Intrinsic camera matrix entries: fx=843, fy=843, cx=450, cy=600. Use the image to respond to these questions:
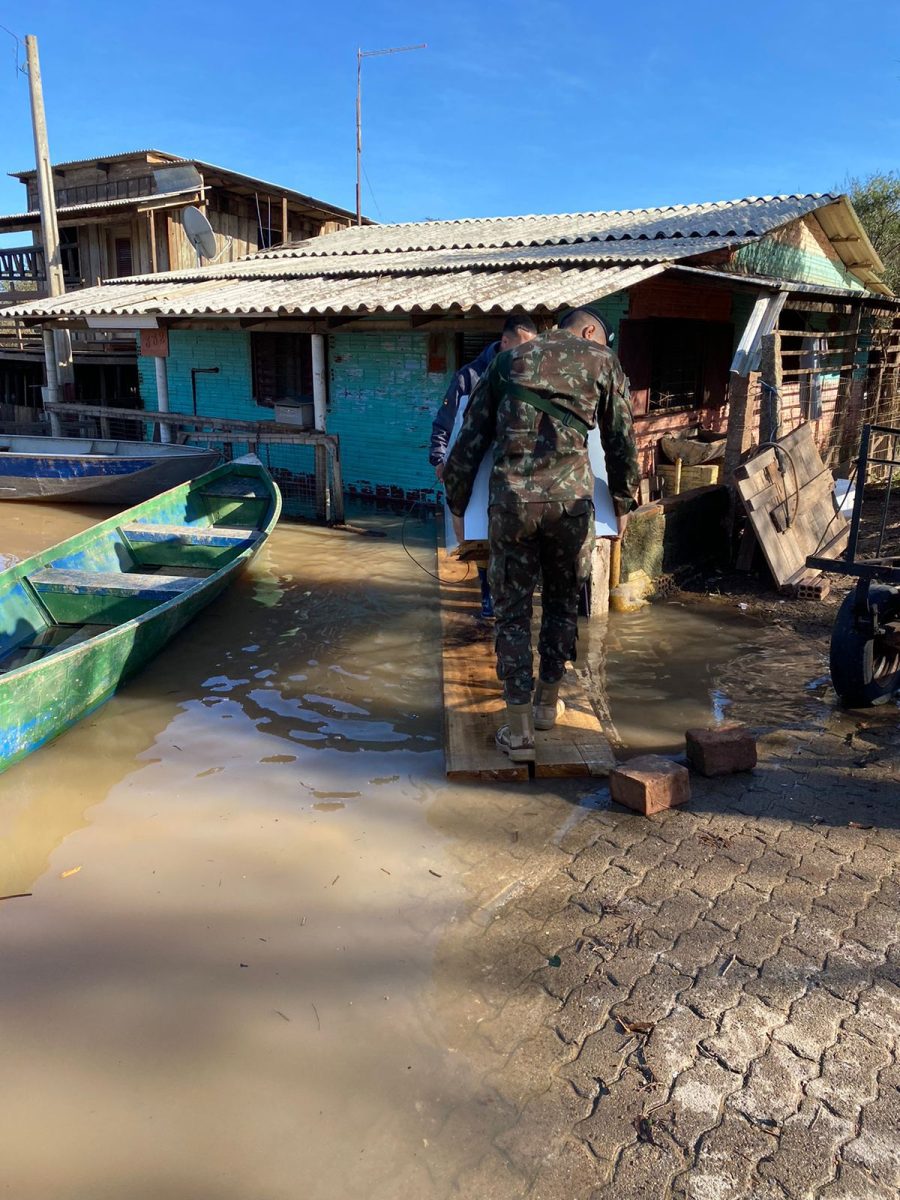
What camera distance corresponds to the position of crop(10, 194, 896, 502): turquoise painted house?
30.4ft

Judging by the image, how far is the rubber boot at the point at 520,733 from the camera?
4.07m

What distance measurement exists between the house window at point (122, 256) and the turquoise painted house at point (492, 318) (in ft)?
20.8

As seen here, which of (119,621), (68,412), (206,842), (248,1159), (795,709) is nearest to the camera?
(248,1159)

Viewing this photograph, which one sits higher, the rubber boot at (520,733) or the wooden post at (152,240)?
the wooden post at (152,240)

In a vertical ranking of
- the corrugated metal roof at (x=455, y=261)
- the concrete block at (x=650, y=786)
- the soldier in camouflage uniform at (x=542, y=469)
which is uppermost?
the corrugated metal roof at (x=455, y=261)

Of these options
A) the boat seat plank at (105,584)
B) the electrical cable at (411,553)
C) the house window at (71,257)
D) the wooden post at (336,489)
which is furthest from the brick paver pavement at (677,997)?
the house window at (71,257)

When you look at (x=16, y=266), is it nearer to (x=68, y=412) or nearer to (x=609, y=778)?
(x=68, y=412)

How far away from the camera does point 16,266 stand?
727 inches

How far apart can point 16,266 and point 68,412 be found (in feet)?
22.1

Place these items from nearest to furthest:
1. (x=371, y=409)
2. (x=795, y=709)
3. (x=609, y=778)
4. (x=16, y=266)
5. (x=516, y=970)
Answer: (x=516, y=970) < (x=609, y=778) < (x=795, y=709) < (x=371, y=409) < (x=16, y=266)

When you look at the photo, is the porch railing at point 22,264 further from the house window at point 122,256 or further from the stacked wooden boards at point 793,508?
the stacked wooden boards at point 793,508

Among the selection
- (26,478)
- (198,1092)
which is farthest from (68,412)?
(198,1092)

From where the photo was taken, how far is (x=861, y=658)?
480 cm

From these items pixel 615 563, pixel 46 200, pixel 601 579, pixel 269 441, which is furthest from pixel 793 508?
pixel 46 200
